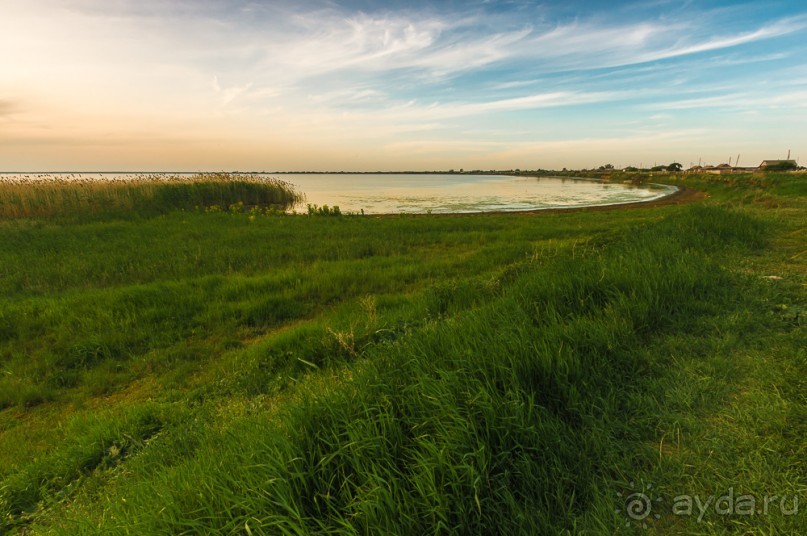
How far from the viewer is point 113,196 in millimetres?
21547

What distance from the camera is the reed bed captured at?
1838 centimetres

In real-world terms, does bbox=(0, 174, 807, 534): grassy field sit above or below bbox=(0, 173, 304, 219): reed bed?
below

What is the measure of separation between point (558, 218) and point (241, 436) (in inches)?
831

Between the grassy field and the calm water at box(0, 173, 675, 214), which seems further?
the calm water at box(0, 173, 675, 214)

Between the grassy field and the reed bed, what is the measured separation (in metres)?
14.9

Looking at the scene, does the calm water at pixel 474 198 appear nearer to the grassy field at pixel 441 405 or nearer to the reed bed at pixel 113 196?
the reed bed at pixel 113 196

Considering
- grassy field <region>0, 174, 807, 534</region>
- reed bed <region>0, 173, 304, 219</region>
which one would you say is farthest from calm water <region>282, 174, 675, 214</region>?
grassy field <region>0, 174, 807, 534</region>

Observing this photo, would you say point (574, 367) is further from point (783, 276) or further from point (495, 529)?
point (783, 276)

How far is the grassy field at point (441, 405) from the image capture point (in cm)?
191

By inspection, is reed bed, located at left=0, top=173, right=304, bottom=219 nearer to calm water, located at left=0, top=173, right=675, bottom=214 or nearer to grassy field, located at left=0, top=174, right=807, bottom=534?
calm water, located at left=0, top=173, right=675, bottom=214

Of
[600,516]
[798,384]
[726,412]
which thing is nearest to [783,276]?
[798,384]

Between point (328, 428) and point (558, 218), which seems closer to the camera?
point (328, 428)

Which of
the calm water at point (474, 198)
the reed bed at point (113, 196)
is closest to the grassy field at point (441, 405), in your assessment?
the reed bed at point (113, 196)

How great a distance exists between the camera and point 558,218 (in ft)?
68.3
